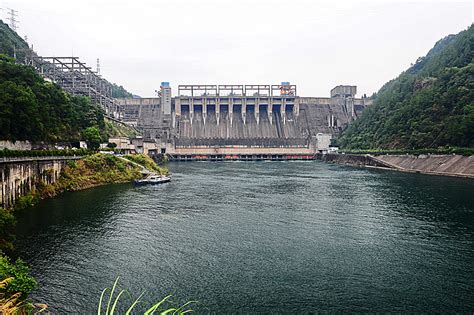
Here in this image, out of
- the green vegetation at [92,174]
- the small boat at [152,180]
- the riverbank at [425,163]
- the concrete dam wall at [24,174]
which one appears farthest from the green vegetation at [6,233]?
the riverbank at [425,163]

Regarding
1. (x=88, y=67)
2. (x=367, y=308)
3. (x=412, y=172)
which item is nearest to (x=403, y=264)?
(x=367, y=308)

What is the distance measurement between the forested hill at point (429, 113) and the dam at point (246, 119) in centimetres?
1668

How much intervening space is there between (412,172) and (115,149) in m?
65.3

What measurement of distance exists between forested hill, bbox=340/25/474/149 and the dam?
16679 mm

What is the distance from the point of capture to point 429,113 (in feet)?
275

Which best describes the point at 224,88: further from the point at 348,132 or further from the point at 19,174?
the point at 19,174

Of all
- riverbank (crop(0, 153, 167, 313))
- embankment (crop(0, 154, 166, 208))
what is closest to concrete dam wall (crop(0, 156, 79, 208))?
embankment (crop(0, 154, 166, 208))

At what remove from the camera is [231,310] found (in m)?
16.8

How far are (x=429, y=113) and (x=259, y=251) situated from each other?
75.9 metres

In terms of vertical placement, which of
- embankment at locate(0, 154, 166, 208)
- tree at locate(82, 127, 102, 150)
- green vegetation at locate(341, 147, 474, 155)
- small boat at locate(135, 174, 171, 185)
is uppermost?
tree at locate(82, 127, 102, 150)

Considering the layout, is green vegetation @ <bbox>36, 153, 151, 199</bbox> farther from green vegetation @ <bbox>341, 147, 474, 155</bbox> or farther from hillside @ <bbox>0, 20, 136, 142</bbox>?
green vegetation @ <bbox>341, 147, 474, 155</bbox>

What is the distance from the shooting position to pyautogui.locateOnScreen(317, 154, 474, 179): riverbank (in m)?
64.1

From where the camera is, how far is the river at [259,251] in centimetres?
1808

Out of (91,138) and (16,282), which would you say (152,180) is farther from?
(16,282)
